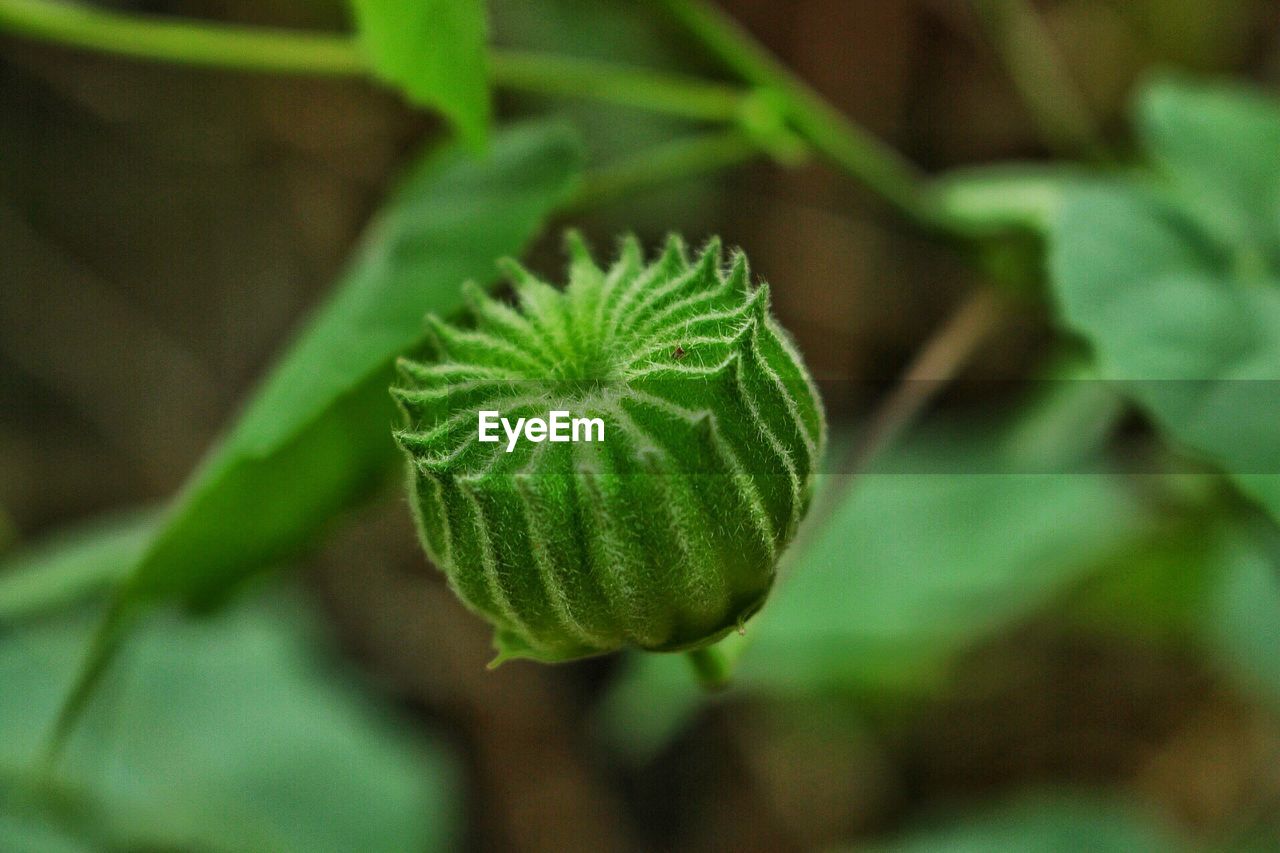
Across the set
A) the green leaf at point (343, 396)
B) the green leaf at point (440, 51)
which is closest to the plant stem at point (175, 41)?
the green leaf at point (343, 396)

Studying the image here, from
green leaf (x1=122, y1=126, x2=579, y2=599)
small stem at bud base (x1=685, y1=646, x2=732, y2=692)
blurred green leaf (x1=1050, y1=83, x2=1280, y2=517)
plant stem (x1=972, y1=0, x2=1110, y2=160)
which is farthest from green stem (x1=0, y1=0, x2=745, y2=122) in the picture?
small stem at bud base (x1=685, y1=646, x2=732, y2=692)

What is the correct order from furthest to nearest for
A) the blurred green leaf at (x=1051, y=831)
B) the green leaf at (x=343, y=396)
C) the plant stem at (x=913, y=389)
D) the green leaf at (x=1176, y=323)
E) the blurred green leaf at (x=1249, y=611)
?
the blurred green leaf at (x=1051, y=831)
the blurred green leaf at (x=1249, y=611)
the plant stem at (x=913, y=389)
the green leaf at (x=343, y=396)
the green leaf at (x=1176, y=323)

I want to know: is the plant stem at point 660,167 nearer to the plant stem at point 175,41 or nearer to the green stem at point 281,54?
the green stem at point 281,54

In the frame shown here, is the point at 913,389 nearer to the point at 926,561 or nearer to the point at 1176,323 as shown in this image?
the point at 1176,323

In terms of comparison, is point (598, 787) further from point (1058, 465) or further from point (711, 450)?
point (711, 450)

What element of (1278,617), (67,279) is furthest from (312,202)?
(1278,617)
